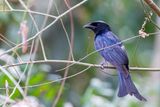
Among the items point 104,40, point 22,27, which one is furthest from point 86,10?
point 22,27

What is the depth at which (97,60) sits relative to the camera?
7.47m

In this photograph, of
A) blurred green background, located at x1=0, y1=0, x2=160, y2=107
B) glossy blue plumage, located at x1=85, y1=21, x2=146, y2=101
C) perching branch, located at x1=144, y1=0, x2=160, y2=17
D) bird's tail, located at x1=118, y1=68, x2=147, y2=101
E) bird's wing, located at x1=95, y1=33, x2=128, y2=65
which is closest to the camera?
perching branch, located at x1=144, y1=0, x2=160, y2=17

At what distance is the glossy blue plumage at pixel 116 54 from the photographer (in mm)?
4167

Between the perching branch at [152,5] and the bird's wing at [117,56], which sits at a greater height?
the perching branch at [152,5]

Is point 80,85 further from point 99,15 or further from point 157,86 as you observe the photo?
point 157,86

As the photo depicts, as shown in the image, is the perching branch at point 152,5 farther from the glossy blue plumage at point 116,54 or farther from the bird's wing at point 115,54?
the bird's wing at point 115,54

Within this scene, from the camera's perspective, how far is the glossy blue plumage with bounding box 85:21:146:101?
417 centimetres

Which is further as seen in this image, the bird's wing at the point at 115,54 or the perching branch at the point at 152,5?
the bird's wing at the point at 115,54

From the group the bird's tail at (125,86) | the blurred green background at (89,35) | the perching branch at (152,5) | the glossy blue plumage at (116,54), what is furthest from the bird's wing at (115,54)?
the blurred green background at (89,35)

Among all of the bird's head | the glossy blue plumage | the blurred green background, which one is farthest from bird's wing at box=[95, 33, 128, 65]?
the blurred green background

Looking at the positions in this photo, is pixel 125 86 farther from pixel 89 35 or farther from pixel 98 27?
pixel 89 35

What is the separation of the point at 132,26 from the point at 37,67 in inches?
88.2

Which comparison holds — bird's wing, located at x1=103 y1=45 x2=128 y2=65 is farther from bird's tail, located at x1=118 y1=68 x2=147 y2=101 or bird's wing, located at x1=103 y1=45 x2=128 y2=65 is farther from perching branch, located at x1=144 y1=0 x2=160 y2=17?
perching branch, located at x1=144 y1=0 x2=160 y2=17

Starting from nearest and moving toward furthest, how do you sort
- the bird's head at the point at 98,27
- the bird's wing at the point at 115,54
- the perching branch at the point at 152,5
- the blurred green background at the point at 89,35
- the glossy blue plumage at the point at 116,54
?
1. the perching branch at the point at 152,5
2. the glossy blue plumage at the point at 116,54
3. the bird's wing at the point at 115,54
4. the bird's head at the point at 98,27
5. the blurred green background at the point at 89,35
